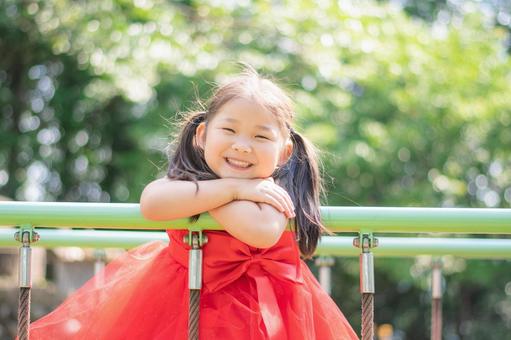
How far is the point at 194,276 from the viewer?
5.73 feet

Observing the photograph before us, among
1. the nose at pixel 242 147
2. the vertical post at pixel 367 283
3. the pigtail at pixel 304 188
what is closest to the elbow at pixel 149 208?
the nose at pixel 242 147

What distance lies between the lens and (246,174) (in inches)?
72.2

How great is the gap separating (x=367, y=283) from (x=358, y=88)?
6.71 metres

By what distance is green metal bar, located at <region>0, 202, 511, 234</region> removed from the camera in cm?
178

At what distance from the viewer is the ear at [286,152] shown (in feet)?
6.45


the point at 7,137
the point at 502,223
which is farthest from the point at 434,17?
the point at 502,223

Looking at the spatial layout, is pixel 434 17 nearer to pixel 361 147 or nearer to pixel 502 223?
pixel 361 147

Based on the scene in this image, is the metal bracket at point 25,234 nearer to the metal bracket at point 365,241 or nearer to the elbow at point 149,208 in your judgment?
the elbow at point 149,208

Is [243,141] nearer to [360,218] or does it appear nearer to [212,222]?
[212,222]

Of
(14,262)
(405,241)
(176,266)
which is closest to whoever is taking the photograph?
(176,266)

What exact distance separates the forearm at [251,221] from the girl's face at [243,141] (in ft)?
0.34

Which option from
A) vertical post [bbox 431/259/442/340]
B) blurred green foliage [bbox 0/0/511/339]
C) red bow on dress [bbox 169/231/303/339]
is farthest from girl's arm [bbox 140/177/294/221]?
blurred green foliage [bbox 0/0/511/339]

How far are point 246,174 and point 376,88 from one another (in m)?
5.74

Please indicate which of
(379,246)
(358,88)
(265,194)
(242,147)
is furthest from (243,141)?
(358,88)
